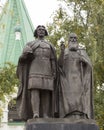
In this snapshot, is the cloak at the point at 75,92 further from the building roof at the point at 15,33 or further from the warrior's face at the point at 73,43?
the building roof at the point at 15,33

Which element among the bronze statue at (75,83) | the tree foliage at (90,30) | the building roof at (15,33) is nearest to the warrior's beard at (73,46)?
the bronze statue at (75,83)

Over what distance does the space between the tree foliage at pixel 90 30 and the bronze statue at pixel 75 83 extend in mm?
9311

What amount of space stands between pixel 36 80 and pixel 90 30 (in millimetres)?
11595

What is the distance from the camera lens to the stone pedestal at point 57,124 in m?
→ 9.27

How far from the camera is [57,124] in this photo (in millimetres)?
9289

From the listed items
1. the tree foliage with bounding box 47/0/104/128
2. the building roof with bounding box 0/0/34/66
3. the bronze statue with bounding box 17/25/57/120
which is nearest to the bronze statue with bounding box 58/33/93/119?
the bronze statue with bounding box 17/25/57/120

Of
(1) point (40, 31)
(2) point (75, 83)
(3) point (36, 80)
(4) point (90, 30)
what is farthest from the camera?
(4) point (90, 30)

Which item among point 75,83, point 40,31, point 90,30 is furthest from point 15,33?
point 75,83

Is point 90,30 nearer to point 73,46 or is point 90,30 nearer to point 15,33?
point 73,46

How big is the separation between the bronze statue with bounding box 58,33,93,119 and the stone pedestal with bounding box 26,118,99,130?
217mm

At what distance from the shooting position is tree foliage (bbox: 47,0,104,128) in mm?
19984

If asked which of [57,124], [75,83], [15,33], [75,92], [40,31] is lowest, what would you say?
[57,124]

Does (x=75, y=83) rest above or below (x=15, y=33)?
below

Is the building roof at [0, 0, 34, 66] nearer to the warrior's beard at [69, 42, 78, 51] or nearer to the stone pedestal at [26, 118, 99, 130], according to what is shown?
the warrior's beard at [69, 42, 78, 51]
